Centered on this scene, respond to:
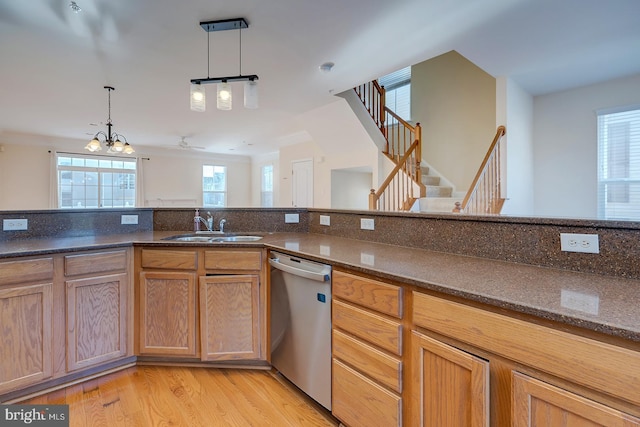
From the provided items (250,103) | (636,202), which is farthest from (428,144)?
(250,103)

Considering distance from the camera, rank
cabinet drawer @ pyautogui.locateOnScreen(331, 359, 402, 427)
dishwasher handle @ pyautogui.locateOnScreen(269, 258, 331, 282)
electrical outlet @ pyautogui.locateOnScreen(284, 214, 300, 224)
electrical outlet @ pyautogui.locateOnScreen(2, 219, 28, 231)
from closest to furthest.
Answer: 1. cabinet drawer @ pyautogui.locateOnScreen(331, 359, 402, 427)
2. dishwasher handle @ pyautogui.locateOnScreen(269, 258, 331, 282)
3. electrical outlet @ pyautogui.locateOnScreen(2, 219, 28, 231)
4. electrical outlet @ pyautogui.locateOnScreen(284, 214, 300, 224)

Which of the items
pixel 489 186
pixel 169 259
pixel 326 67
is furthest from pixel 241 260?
pixel 489 186

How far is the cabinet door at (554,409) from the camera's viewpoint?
2.51ft

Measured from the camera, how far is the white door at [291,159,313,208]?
6789mm

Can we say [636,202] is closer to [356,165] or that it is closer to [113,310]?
[356,165]

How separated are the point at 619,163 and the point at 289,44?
14.1ft

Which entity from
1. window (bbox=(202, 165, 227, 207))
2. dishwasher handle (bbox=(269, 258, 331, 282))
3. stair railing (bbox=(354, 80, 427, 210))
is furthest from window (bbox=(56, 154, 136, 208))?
dishwasher handle (bbox=(269, 258, 331, 282))

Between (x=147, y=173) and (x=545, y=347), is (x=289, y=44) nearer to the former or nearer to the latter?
(x=545, y=347)

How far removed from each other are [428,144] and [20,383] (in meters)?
6.19

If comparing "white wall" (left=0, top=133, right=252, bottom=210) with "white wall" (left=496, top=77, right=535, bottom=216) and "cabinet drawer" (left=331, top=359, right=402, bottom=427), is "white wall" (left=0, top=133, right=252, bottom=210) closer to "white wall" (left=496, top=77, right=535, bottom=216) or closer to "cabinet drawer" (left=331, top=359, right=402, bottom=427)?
"white wall" (left=496, top=77, right=535, bottom=216)

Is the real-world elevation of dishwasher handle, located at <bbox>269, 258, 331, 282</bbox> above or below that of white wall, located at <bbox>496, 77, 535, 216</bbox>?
below

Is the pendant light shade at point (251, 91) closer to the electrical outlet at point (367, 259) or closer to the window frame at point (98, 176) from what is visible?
the electrical outlet at point (367, 259)

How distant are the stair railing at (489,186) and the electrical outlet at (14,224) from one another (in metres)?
3.97

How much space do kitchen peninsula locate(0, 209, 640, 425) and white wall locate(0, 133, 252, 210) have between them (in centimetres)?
640
